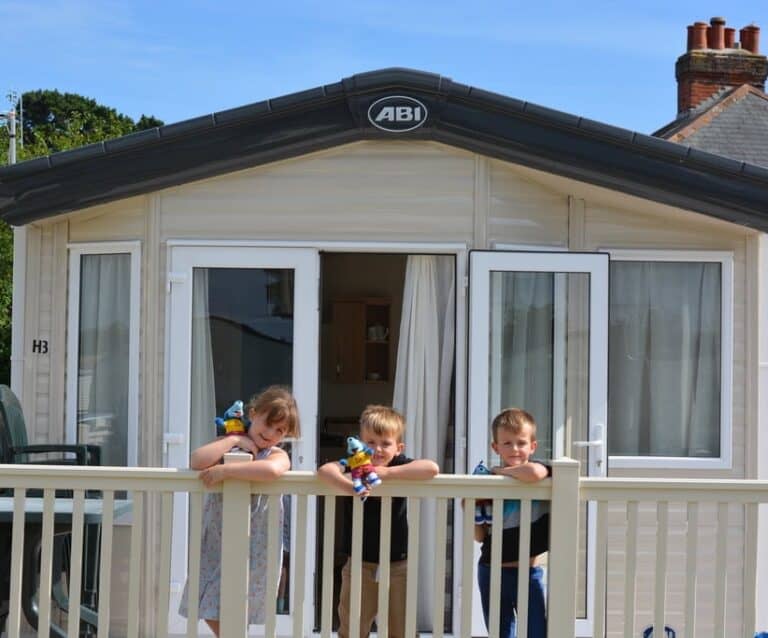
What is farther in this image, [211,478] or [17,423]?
[17,423]

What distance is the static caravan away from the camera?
549 centimetres

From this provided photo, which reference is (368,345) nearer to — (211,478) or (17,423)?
(17,423)

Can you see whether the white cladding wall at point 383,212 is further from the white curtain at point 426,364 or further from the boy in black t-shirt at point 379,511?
the boy in black t-shirt at point 379,511

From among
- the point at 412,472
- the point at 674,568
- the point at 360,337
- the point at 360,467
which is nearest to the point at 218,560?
the point at 360,467

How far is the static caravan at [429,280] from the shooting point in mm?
5488

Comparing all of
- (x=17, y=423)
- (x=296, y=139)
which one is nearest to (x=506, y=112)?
(x=296, y=139)

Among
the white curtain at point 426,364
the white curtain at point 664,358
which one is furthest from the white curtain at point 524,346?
the white curtain at point 664,358

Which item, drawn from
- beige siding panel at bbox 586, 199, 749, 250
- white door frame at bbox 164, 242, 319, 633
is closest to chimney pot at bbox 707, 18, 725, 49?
beige siding panel at bbox 586, 199, 749, 250

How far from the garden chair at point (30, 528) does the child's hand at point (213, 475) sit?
120cm

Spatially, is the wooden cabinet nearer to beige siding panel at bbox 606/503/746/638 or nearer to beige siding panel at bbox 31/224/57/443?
beige siding panel at bbox 31/224/57/443

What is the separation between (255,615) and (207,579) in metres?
0.23

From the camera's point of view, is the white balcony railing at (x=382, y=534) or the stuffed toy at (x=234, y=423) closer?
the white balcony railing at (x=382, y=534)

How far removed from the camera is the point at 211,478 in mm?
4000

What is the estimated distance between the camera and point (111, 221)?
584cm
